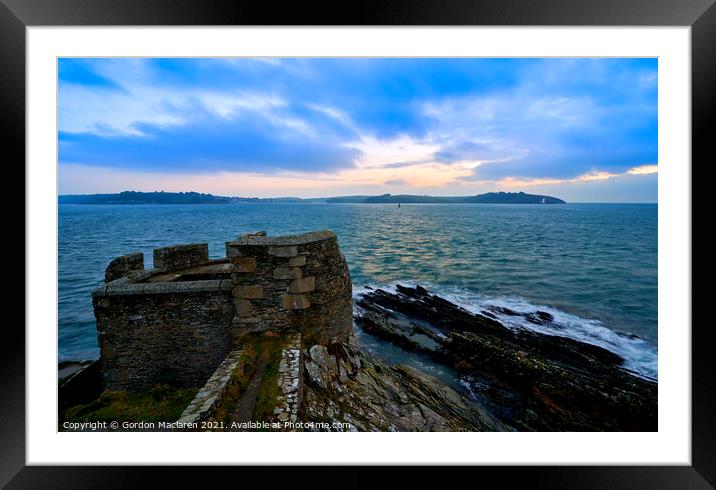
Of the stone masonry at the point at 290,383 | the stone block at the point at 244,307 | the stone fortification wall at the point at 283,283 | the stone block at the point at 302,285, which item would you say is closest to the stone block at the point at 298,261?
the stone fortification wall at the point at 283,283

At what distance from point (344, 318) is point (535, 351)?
8399 millimetres

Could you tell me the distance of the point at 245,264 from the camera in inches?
205

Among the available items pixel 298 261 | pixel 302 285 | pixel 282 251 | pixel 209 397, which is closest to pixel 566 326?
pixel 302 285

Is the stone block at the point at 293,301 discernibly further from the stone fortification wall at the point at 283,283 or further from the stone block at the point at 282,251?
the stone block at the point at 282,251

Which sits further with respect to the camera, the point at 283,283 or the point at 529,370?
the point at 529,370

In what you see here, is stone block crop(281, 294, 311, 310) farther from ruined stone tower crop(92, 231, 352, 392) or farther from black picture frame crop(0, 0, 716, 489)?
black picture frame crop(0, 0, 716, 489)

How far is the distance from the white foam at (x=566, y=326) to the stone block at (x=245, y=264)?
38.5 ft

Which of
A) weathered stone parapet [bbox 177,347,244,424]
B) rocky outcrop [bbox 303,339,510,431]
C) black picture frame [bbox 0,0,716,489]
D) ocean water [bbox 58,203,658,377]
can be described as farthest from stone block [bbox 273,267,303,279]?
ocean water [bbox 58,203,658,377]

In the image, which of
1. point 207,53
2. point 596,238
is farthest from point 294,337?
point 596,238

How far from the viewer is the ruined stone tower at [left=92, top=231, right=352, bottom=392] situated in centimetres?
520

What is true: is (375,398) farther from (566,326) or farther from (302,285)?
(566,326)

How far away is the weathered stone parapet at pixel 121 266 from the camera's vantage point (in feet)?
24.0

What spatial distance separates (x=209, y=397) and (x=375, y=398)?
3117 mm

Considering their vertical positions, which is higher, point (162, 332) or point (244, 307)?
point (244, 307)
